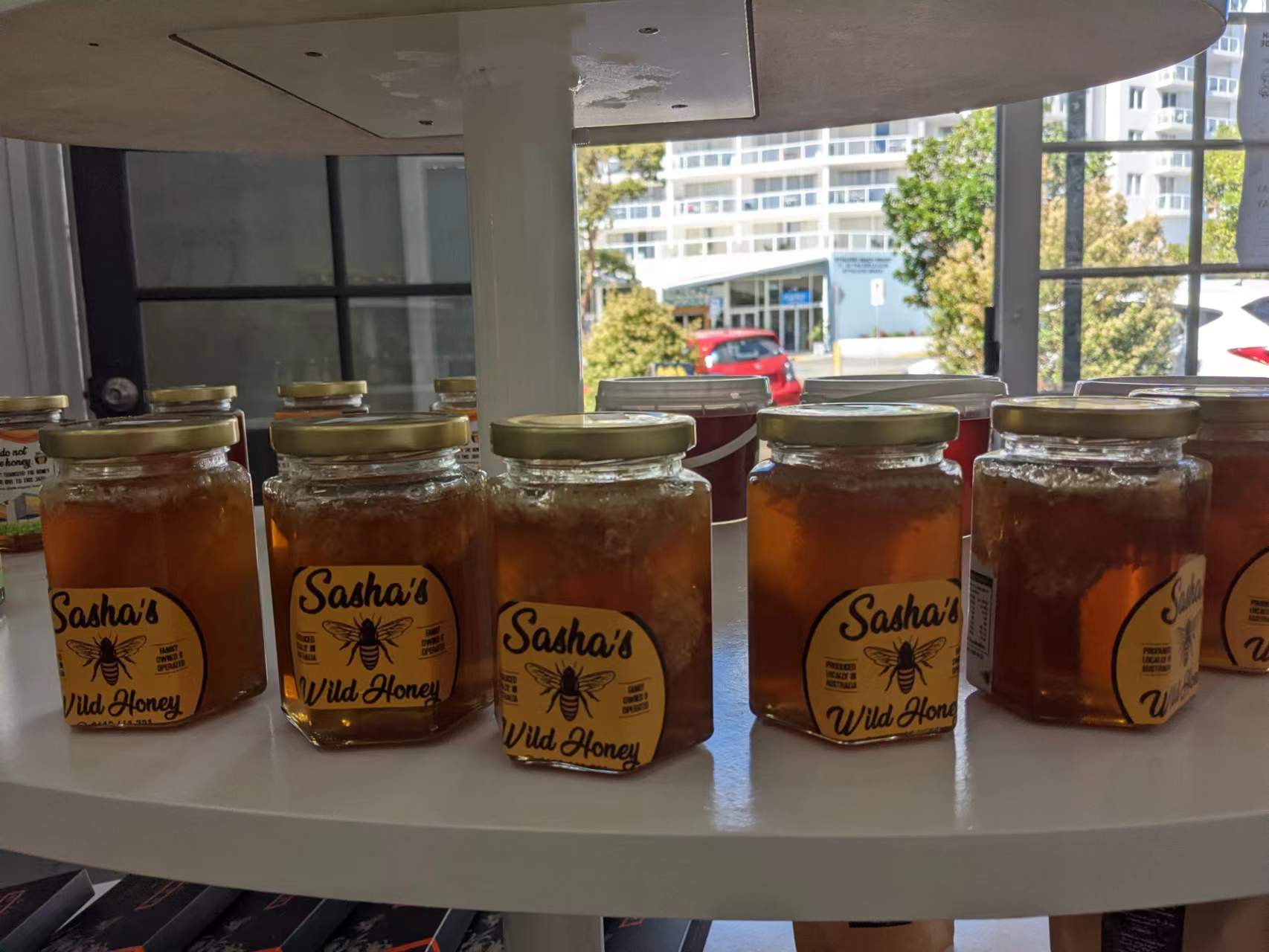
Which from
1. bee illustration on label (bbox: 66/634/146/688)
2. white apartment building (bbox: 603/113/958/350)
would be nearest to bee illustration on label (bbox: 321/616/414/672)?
bee illustration on label (bbox: 66/634/146/688)

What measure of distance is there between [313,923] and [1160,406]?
757 mm

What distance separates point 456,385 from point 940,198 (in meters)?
5.61

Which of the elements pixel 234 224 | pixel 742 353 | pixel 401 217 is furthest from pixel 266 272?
pixel 742 353

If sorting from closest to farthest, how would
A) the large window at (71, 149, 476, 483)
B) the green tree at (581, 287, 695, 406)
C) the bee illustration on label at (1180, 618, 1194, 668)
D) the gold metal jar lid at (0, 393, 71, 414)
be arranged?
the bee illustration on label at (1180, 618, 1194, 668), the gold metal jar lid at (0, 393, 71, 414), the large window at (71, 149, 476, 483), the green tree at (581, 287, 695, 406)

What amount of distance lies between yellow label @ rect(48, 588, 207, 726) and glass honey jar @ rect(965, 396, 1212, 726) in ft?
1.38

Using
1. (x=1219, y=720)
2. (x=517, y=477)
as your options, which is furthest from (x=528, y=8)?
(x=1219, y=720)

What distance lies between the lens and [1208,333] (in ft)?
Answer: 6.69

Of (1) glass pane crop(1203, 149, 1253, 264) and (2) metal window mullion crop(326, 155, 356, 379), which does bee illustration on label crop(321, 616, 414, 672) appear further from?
(1) glass pane crop(1203, 149, 1253, 264)

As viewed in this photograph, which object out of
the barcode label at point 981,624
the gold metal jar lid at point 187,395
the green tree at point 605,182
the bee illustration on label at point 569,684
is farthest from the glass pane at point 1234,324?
the green tree at point 605,182

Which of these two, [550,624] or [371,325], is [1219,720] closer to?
[550,624]

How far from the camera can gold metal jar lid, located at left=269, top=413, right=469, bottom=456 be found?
0.46m

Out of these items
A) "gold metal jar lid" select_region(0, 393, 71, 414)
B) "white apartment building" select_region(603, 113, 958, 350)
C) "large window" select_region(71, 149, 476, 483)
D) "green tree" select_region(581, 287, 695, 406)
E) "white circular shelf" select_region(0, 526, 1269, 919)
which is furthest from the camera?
"white apartment building" select_region(603, 113, 958, 350)

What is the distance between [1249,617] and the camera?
542mm

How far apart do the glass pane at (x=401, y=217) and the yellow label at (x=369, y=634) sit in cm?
Answer: 159
